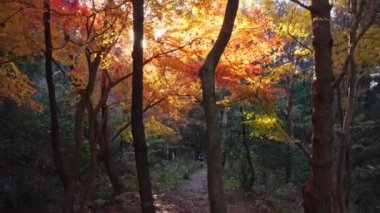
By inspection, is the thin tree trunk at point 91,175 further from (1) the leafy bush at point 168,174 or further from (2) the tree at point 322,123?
(1) the leafy bush at point 168,174

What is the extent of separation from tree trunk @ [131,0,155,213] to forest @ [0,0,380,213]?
0.05 feet

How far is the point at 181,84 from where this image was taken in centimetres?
1433

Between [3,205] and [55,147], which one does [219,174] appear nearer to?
[55,147]

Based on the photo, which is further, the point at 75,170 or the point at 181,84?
the point at 181,84

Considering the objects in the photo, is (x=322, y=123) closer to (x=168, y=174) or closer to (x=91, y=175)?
(x=91, y=175)

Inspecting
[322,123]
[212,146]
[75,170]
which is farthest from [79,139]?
[322,123]

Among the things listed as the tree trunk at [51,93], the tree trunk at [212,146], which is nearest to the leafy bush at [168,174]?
the tree trunk at [51,93]

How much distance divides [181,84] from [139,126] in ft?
25.3

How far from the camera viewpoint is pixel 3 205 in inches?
518

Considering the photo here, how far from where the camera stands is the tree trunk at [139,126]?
663 cm

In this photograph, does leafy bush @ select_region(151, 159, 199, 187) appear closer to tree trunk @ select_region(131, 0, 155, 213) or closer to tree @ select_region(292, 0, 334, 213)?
tree trunk @ select_region(131, 0, 155, 213)

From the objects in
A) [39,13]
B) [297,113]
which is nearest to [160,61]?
[39,13]

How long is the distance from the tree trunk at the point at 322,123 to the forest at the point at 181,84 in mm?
13

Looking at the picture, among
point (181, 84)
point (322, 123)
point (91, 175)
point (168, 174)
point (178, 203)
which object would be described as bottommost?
point (178, 203)
